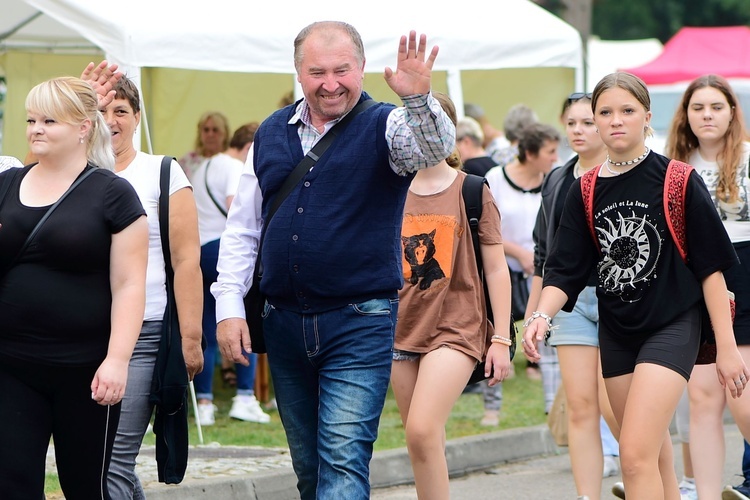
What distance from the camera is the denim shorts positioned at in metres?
5.83

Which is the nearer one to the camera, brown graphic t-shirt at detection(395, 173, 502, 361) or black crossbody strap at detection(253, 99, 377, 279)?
black crossbody strap at detection(253, 99, 377, 279)

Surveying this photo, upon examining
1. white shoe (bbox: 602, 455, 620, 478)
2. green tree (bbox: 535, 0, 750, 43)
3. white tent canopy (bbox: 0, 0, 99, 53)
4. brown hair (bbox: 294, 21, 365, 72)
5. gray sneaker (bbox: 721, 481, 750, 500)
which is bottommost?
white shoe (bbox: 602, 455, 620, 478)

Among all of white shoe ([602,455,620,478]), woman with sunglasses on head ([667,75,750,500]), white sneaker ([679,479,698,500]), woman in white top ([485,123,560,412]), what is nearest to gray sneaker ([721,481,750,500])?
white sneaker ([679,479,698,500])

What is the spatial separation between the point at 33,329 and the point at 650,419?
220cm

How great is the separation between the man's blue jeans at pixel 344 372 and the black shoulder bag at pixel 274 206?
5.0 inches

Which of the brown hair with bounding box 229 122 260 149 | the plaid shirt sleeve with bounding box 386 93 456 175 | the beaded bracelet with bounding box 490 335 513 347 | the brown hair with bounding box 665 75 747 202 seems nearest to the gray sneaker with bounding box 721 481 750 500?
the brown hair with bounding box 665 75 747 202

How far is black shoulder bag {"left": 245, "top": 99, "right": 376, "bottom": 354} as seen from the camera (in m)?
4.32

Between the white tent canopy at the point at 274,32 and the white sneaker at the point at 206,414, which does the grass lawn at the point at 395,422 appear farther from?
the white tent canopy at the point at 274,32

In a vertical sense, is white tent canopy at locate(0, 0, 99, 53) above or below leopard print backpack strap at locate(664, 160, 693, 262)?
above

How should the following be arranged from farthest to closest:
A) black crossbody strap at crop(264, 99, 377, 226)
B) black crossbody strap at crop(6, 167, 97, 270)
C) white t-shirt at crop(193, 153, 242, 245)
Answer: white t-shirt at crop(193, 153, 242, 245) → black crossbody strap at crop(264, 99, 377, 226) → black crossbody strap at crop(6, 167, 97, 270)

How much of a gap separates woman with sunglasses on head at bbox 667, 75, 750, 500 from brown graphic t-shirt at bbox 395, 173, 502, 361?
1244 millimetres

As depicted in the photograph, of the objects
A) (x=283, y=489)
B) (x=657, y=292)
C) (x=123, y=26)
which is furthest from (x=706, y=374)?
(x=123, y=26)

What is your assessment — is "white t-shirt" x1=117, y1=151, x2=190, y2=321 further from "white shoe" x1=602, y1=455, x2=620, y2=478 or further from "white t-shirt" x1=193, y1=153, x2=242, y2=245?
"white t-shirt" x1=193, y1=153, x2=242, y2=245

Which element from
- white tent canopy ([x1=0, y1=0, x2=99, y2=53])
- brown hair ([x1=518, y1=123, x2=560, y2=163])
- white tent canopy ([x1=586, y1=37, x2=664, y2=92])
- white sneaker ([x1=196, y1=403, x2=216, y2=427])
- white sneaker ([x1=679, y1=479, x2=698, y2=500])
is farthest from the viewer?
white tent canopy ([x1=586, y1=37, x2=664, y2=92])
